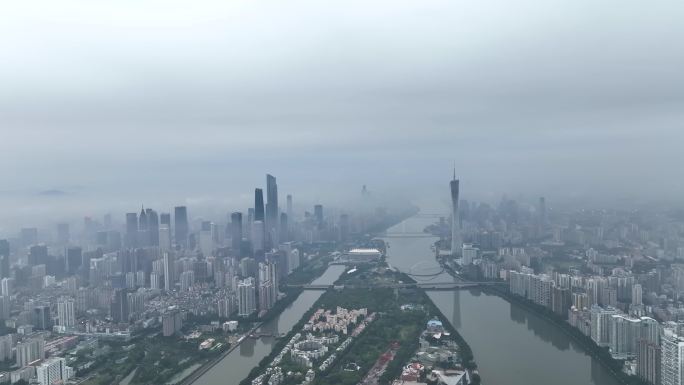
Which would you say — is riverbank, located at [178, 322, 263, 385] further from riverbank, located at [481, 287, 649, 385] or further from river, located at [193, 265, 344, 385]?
riverbank, located at [481, 287, 649, 385]

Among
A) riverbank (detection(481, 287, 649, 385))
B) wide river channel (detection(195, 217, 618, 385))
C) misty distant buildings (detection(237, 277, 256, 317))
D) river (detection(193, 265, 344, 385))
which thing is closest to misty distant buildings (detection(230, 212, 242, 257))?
wide river channel (detection(195, 217, 618, 385))

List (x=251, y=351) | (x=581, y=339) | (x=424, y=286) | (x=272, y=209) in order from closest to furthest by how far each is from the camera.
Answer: (x=581, y=339) → (x=251, y=351) → (x=424, y=286) → (x=272, y=209)

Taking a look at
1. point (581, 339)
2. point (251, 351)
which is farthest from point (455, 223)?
point (251, 351)

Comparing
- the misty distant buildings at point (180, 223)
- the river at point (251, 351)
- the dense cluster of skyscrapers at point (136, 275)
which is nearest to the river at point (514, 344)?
the river at point (251, 351)

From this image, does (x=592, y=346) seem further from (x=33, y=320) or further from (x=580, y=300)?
(x=33, y=320)

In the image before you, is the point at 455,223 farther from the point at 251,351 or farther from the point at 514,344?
the point at 251,351

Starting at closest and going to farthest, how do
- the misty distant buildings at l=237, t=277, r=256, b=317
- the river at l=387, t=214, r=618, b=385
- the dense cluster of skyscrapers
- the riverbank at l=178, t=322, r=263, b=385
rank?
the river at l=387, t=214, r=618, b=385 → the riverbank at l=178, t=322, r=263, b=385 → the dense cluster of skyscrapers → the misty distant buildings at l=237, t=277, r=256, b=317
